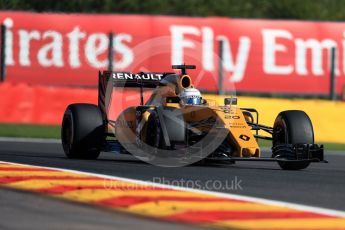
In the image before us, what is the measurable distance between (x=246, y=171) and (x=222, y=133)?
54 centimetres

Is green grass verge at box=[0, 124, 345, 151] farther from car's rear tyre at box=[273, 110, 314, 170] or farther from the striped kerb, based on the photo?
the striped kerb

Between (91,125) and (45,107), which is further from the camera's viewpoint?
(45,107)

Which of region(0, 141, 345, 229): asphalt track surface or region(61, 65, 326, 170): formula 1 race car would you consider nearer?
region(0, 141, 345, 229): asphalt track surface

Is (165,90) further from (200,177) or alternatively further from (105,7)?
(105,7)

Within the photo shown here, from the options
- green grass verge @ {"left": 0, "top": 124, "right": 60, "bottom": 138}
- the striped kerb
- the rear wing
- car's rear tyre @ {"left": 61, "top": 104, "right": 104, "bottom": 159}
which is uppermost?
the rear wing

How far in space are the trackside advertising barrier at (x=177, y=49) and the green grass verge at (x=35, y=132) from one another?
2560mm

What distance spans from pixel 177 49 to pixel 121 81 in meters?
10.4

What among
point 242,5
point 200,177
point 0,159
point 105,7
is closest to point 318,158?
point 200,177

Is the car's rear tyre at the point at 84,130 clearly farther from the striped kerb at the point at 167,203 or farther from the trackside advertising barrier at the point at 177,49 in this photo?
the trackside advertising barrier at the point at 177,49

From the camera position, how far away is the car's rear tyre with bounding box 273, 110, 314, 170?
42.8 feet

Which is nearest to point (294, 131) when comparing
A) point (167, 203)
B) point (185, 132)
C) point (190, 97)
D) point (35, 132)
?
point (185, 132)

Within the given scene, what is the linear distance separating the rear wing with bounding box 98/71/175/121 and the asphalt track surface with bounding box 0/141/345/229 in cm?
85

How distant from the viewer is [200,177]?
11.6 meters

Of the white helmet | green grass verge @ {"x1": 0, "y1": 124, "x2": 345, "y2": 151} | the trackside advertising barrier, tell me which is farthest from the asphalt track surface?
the trackside advertising barrier
